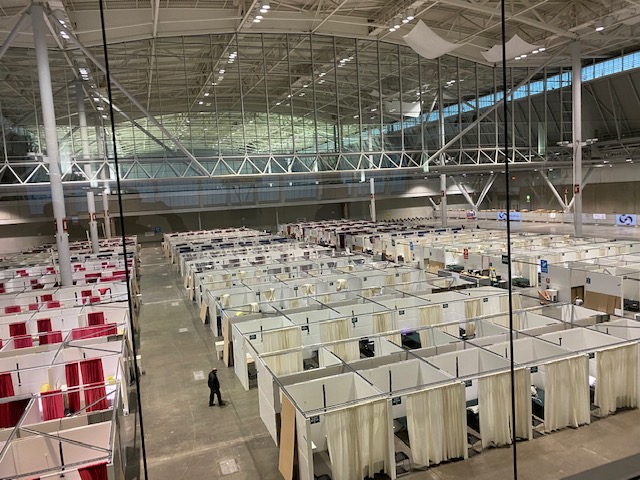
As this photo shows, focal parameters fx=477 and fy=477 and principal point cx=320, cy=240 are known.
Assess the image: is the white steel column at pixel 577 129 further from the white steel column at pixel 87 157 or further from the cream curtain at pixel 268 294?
the white steel column at pixel 87 157

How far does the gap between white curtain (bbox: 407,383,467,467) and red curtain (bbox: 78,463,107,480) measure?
4.13 meters

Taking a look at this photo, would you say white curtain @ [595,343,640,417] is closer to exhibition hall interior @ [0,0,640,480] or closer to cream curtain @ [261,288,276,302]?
exhibition hall interior @ [0,0,640,480]

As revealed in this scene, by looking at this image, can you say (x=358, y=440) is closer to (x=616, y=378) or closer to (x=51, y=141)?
(x=616, y=378)

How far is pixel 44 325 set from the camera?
1316 cm

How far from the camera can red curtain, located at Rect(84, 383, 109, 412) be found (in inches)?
332

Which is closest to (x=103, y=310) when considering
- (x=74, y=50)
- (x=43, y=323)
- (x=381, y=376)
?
(x=43, y=323)

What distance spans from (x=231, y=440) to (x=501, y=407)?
15.2 ft

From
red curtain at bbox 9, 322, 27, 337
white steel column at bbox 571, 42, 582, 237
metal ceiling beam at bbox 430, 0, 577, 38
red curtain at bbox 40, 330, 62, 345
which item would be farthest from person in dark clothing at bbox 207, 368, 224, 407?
white steel column at bbox 571, 42, 582, 237

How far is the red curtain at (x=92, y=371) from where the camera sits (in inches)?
358

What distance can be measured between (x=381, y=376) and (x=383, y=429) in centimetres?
133

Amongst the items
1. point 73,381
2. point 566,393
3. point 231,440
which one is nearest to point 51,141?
point 73,381

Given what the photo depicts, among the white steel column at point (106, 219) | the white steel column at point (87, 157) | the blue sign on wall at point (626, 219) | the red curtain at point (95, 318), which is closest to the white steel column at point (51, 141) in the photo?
the white steel column at point (87, 157)

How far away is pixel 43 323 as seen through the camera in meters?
13.1

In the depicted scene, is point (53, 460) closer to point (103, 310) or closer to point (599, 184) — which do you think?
point (103, 310)
